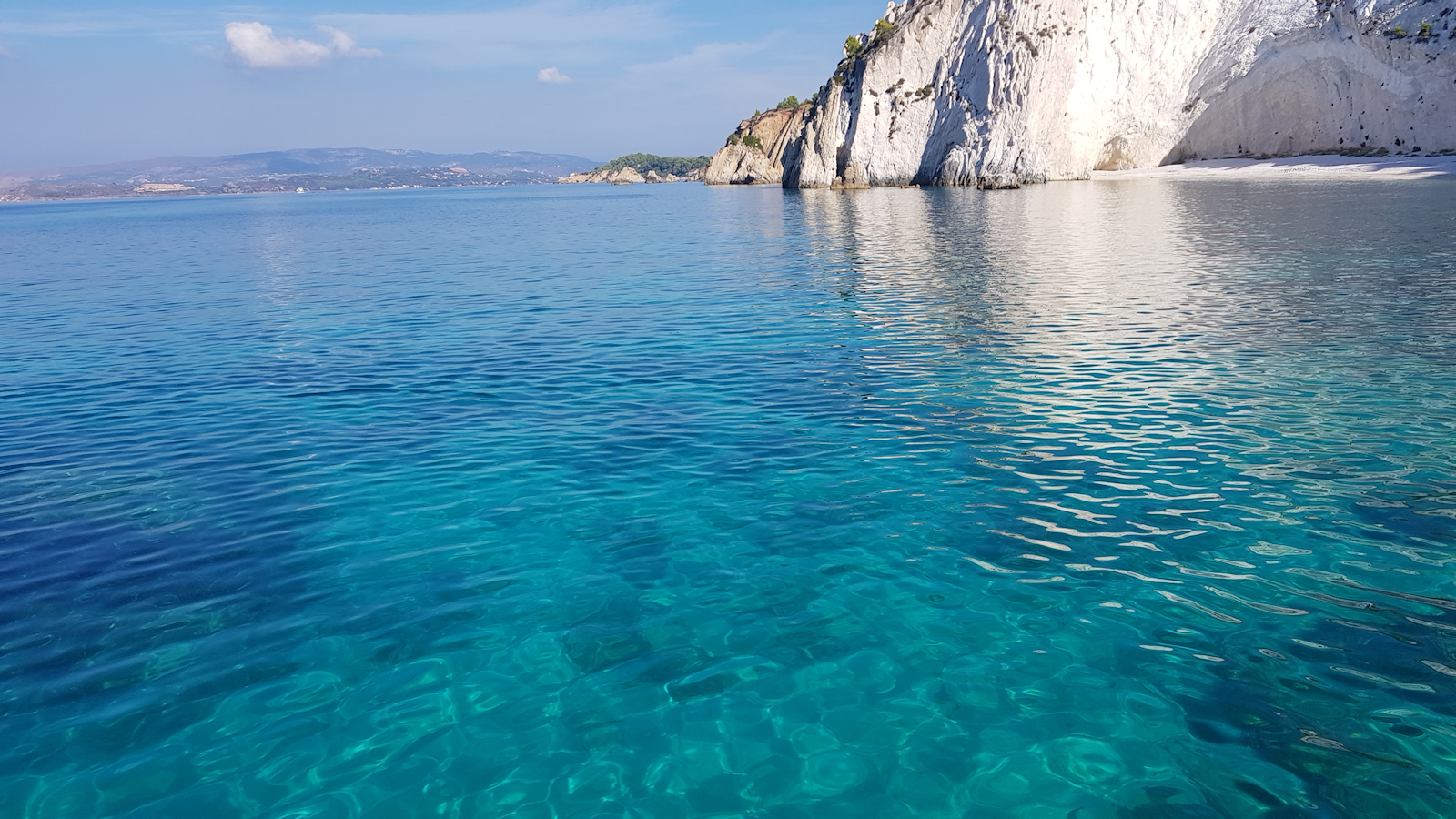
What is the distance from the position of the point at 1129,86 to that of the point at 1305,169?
68.1 feet

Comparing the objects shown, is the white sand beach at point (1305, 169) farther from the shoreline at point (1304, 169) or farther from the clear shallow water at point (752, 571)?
the clear shallow water at point (752, 571)

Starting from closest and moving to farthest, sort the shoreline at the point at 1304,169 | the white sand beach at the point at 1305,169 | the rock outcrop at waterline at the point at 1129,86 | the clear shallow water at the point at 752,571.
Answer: the clear shallow water at the point at 752,571
the shoreline at the point at 1304,169
the white sand beach at the point at 1305,169
the rock outcrop at waterline at the point at 1129,86

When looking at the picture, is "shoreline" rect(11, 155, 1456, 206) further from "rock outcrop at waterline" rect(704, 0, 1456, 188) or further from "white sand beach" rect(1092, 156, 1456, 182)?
"rock outcrop at waterline" rect(704, 0, 1456, 188)

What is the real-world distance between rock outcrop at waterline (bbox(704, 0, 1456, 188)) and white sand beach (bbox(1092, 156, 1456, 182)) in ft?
8.40

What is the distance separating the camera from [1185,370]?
16.3 m

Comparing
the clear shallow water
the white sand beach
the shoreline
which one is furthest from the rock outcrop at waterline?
the clear shallow water

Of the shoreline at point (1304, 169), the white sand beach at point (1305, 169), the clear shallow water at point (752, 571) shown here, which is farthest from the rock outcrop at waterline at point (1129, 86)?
the clear shallow water at point (752, 571)

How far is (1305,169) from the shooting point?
267ft

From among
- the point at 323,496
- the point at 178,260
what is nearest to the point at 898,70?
the point at 178,260

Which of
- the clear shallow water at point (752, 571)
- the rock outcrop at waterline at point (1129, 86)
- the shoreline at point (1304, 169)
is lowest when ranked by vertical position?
the clear shallow water at point (752, 571)

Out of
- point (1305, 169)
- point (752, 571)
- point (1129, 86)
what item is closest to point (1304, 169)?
point (1305, 169)

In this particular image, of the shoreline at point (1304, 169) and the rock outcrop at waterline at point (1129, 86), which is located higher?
the rock outcrop at waterline at point (1129, 86)

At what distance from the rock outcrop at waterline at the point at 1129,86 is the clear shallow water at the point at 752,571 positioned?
238ft

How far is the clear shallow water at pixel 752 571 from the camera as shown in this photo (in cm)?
627
